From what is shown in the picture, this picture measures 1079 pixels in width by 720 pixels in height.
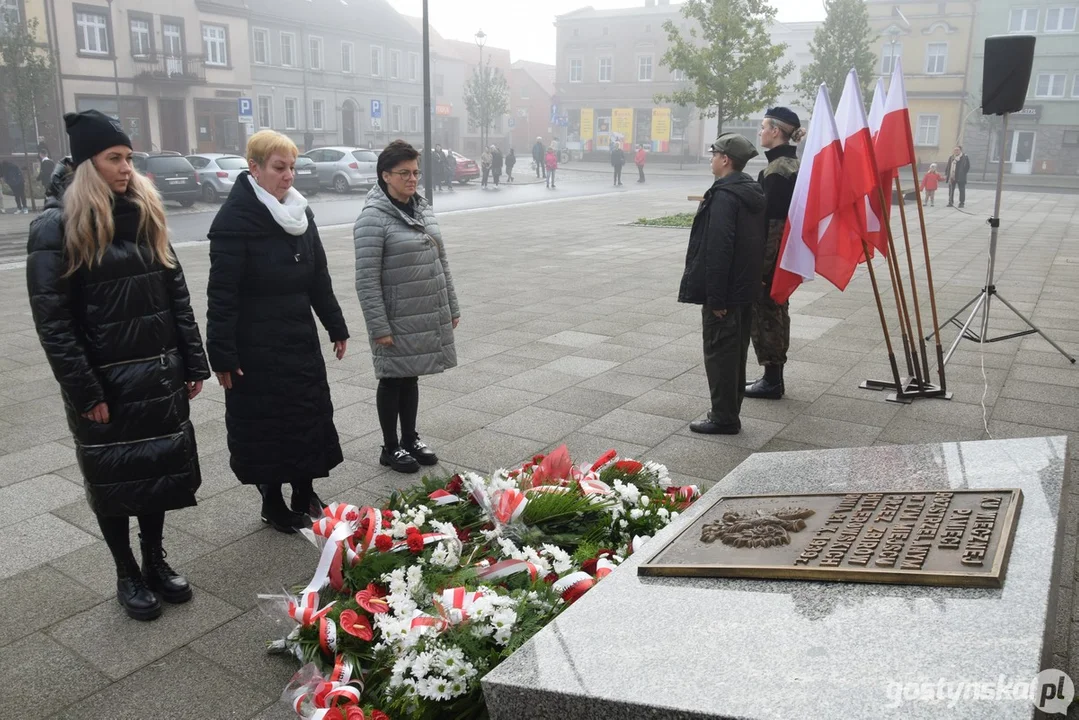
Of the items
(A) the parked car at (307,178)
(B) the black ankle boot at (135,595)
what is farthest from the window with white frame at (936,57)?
(B) the black ankle boot at (135,595)

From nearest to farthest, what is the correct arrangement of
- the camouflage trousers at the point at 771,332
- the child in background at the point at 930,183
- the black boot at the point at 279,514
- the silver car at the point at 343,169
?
the black boot at the point at 279,514
the camouflage trousers at the point at 771,332
the child in background at the point at 930,183
the silver car at the point at 343,169

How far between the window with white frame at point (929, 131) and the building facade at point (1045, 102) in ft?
8.84

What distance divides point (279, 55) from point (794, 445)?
4980 centimetres

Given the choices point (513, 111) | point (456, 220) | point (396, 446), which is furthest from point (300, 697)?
point (513, 111)

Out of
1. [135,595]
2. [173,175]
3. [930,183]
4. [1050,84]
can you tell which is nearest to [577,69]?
[1050,84]

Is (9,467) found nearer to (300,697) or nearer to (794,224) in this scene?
(300,697)

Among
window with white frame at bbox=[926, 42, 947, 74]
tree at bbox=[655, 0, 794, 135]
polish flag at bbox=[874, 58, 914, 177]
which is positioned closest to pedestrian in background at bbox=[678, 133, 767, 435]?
polish flag at bbox=[874, 58, 914, 177]

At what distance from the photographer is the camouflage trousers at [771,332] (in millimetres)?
6562

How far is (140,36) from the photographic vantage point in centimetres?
4159

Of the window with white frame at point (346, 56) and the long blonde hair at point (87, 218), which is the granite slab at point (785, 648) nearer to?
the long blonde hair at point (87, 218)

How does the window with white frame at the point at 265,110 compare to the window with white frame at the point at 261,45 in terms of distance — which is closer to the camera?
the window with white frame at the point at 261,45

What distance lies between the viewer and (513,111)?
7650cm

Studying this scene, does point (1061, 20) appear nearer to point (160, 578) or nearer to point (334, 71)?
point (334, 71)

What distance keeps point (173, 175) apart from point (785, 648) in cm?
2556
